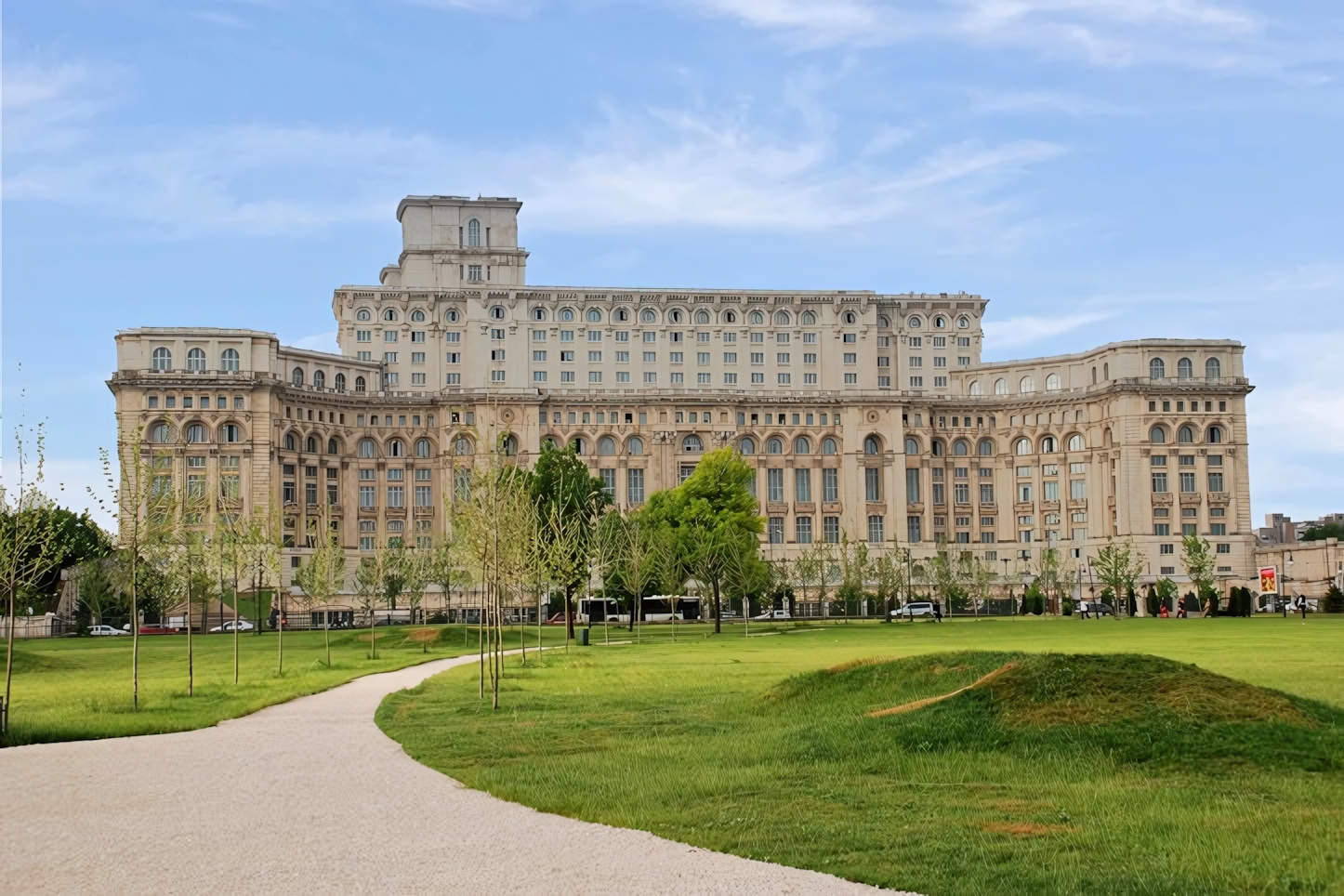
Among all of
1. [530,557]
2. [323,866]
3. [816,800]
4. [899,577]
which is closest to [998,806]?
[816,800]

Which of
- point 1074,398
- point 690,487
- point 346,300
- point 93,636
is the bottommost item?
point 93,636

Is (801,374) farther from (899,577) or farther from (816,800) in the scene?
(816,800)

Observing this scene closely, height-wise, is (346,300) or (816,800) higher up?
(346,300)

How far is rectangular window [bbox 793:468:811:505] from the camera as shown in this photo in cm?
16388

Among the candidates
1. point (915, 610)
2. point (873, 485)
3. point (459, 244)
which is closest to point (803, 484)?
point (873, 485)

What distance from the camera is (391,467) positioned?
15950cm

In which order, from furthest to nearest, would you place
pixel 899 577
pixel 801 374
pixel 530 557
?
pixel 801 374 → pixel 899 577 → pixel 530 557

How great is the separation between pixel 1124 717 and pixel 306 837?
12072 mm

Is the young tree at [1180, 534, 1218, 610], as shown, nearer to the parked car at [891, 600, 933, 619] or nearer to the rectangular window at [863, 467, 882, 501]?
the parked car at [891, 600, 933, 619]

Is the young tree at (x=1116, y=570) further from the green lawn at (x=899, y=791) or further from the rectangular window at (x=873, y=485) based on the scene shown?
the green lawn at (x=899, y=791)

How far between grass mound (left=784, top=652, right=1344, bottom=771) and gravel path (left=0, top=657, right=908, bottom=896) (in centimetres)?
767

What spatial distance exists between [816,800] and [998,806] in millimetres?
2287

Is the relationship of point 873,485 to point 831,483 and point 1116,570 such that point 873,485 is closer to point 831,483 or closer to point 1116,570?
point 831,483

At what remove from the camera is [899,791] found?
19.0 m
